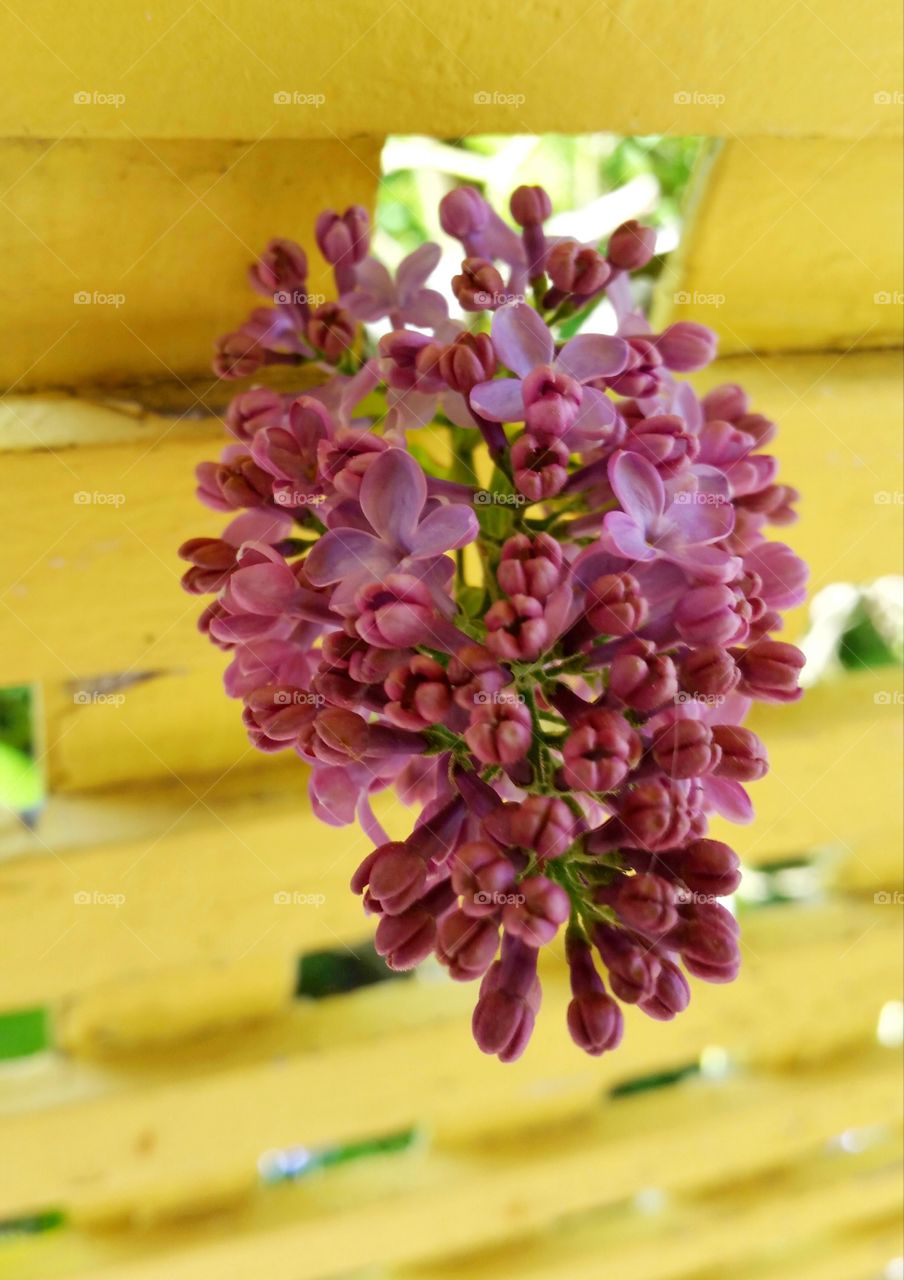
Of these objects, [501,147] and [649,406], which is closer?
[649,406]

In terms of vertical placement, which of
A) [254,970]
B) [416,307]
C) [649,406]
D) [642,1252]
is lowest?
[642,1252]

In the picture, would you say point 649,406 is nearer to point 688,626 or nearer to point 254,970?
Result: point 688,626

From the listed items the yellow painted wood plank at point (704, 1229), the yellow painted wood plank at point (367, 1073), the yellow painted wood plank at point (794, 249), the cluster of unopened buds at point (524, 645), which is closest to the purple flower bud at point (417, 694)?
the cluster of unopened buds at point (524, 645)

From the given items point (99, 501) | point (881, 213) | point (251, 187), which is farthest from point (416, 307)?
point (881, 213)

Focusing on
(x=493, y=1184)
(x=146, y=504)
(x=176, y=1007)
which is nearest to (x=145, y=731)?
(x=146, y=504)

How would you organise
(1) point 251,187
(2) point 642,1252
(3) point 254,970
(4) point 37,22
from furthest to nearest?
1. (2) point 642,1252
2. (3) point 254,970
3. (1) point 251,187
4. (4) point 37,22

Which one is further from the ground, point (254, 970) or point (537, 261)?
point (537, 261)

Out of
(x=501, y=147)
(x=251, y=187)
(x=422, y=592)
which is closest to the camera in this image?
(x=422, y=592)
